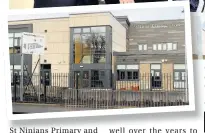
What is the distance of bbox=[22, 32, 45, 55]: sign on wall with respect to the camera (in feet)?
3.50

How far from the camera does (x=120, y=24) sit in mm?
1092

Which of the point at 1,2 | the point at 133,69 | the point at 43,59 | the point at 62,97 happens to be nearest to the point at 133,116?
the point at 133,69

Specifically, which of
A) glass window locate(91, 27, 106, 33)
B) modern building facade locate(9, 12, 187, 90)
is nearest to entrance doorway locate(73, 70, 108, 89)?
modern building facade locate(9, 12, 187, 90)

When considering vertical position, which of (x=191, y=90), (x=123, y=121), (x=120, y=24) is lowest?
(x=123, y=121)

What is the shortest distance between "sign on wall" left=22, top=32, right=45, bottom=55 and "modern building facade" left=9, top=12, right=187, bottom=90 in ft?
0.05

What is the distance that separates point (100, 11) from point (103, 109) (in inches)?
14.2

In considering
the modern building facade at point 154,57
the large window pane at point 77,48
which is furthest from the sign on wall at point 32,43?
the modern building facade at point 154,57

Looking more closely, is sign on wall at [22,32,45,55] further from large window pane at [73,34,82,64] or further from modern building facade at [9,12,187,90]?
large window pane at [73,34,82,64]

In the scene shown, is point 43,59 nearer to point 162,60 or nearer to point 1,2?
point 1,2

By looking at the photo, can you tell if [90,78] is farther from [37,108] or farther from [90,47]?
[37,108]

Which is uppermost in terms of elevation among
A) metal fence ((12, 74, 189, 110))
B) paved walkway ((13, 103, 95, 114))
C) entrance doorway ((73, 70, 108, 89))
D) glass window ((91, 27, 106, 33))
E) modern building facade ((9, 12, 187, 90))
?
glass window ((91, 27, 106, 33))

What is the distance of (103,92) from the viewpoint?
109 cm

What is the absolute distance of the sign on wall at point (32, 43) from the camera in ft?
3.50

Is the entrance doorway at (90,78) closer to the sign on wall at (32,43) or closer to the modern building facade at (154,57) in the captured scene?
the modern building facade at (154,57)
